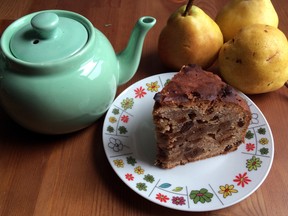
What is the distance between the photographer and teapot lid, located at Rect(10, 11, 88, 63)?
0.61m

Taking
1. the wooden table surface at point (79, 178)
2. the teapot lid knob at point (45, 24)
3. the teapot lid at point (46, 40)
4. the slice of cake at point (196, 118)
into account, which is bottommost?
the wooden table surface at point (79, 178)

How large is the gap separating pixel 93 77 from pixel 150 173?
23 cm

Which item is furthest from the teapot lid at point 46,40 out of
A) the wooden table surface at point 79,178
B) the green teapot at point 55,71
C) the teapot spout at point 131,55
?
the wooden table surface at point 79,178

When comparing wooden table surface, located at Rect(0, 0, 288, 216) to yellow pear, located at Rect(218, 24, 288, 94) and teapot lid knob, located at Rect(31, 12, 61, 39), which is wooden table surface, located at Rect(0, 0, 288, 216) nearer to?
yellow pear, located at Rect(218, 24, 288, 94)

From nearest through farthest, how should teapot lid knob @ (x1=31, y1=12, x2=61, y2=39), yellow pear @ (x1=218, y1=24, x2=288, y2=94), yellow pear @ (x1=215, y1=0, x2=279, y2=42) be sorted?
teapot lid knob @ (x1=31, y1=12, x2=61, y2=39) → yellow pear @ (x1=218, y1=24, x2=288, y2=94) → yellow pear @ (x1=215, y1=0, x2=279, y2=42)

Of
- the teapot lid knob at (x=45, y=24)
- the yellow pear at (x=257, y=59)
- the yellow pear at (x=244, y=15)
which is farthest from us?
the yellow pear at (x=244, y=15)

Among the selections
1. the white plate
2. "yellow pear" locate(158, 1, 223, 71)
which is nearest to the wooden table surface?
the white plate

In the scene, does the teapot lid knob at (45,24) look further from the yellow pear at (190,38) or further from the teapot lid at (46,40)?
the yellow pear at (190,38)

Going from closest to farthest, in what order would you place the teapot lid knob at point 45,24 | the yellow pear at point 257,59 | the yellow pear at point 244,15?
the teapot lid knob at point 45,24 → the yellow pear at point 257,59 → the yellow pear at point 244,15

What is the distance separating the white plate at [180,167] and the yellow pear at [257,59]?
0.06 metres

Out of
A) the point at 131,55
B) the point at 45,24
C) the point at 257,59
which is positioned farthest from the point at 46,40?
the point at 257,59

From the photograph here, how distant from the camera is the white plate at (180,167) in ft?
2.07

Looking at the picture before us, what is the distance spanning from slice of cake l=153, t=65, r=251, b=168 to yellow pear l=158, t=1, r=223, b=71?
4.5 inches

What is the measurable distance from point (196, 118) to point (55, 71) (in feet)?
0.95
